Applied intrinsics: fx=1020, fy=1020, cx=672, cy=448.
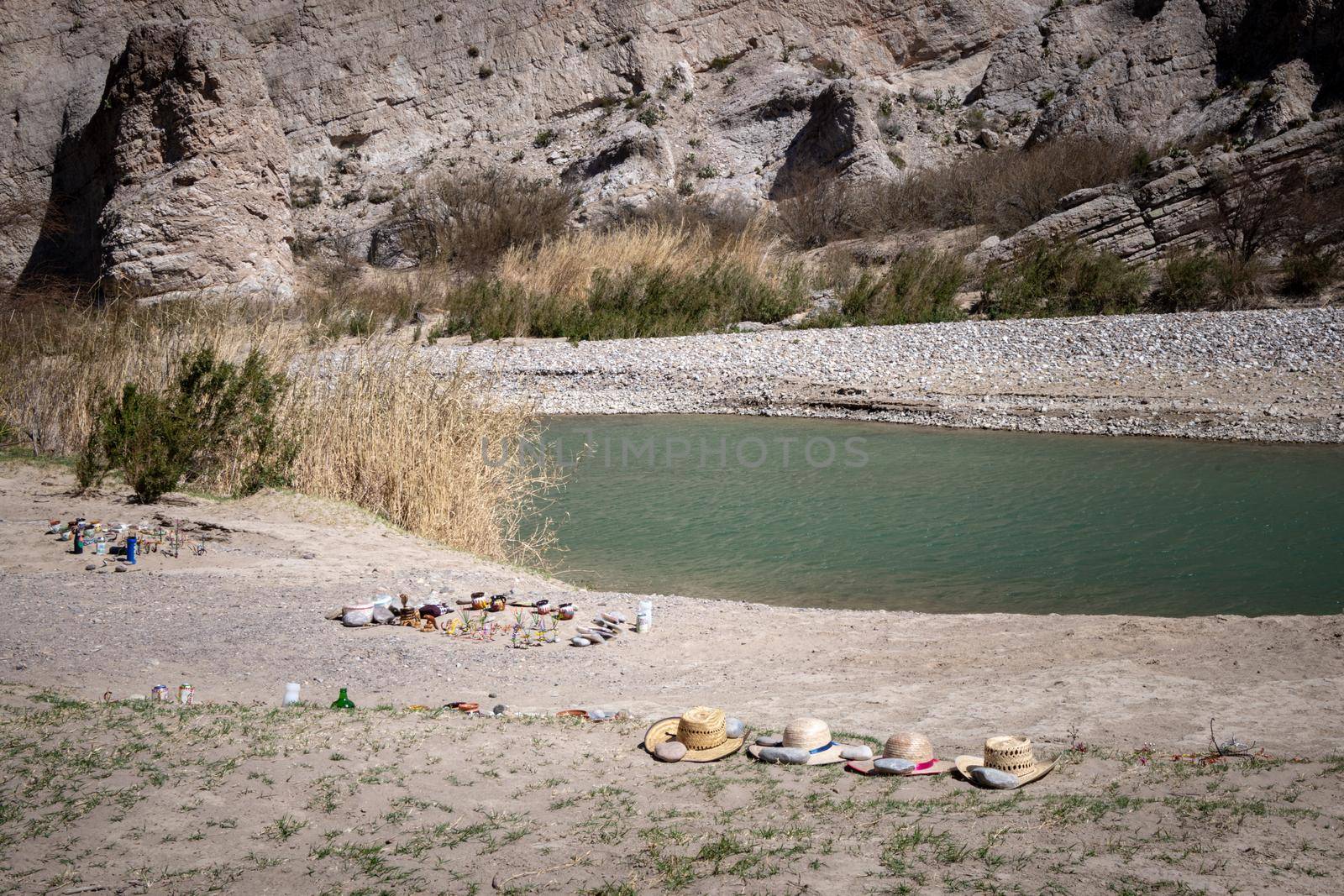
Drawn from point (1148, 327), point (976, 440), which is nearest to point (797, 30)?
point (1148, 327)

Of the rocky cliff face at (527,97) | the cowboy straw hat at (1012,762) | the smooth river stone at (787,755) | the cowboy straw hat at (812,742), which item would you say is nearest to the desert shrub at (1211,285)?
the rocky cliff face at (527,97)

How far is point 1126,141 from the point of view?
2327 centimetres

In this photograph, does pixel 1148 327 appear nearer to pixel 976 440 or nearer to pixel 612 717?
pixel 976 440

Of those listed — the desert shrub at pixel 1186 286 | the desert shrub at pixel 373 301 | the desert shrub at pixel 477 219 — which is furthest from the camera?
A: the desert shrub at pixel 477 219

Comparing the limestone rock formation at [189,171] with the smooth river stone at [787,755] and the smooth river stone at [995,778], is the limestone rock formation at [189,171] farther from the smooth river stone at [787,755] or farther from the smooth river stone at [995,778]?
the smooth river stone at [995,778]

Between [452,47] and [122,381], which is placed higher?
[452,47]

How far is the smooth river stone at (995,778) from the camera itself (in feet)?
10.2

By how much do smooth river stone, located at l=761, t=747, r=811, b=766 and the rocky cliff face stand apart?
18435mm

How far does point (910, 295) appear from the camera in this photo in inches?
701

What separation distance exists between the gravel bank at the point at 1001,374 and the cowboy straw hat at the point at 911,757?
9.03 m

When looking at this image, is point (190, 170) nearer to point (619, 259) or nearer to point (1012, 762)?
point (619, 259)

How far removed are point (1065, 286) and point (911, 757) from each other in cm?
1521

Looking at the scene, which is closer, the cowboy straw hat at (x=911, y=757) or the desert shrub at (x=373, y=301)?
the cowboy straw hat at (x=911, y=757)

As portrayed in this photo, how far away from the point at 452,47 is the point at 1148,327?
23.4m
